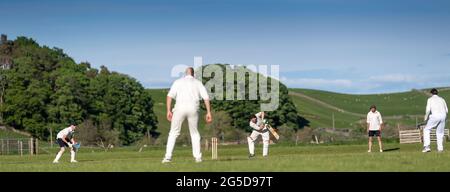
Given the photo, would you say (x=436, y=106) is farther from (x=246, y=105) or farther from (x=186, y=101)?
(x=246, y=105)

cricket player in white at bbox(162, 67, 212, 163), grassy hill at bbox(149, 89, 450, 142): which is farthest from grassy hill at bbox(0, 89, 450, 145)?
cricket player in white at bbox(162, 67, 212, 163)

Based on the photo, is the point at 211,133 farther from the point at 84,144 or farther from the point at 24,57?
the point at 24,57

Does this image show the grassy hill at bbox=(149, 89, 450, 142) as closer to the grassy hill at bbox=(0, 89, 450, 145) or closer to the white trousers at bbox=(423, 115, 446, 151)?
the grassy hill at bbox=(0, 89, 450, 145)

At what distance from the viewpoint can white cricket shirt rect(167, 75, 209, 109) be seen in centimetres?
2344

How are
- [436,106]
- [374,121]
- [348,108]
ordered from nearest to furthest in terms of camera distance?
[436,106], [374,121], [348,108]

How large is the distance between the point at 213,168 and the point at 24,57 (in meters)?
106

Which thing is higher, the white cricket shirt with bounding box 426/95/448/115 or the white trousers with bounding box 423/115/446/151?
the white cricket shirt with bounding box 426/95/448/115

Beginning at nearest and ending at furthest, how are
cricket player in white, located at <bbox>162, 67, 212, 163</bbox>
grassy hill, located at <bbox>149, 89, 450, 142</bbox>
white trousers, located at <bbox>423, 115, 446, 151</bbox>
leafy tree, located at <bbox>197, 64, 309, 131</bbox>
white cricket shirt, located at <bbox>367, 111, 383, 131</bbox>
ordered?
1. cricket player in white, located at <bbox>162, 67, 212, 163</bbox>
2. white trousers, located at <bbox>423, 115, 446, 151</bbox>
3. white cricket shirt, located at <bbox>367, 111, 383, 131</bbox>
4. leafy tree, located at <bbox>197, 64, 309, 131</bbox>
5. grassy hill, located at <bbox>149, 89, 450, 142</bbox>

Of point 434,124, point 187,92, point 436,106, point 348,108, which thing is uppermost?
point 348,108

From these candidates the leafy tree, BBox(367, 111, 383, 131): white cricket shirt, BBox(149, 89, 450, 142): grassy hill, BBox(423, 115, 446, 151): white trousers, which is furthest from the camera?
BBox(149, 89, 450, 142): grassy hill

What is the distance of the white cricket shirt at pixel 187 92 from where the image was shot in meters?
23.4

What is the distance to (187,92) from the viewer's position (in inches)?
923

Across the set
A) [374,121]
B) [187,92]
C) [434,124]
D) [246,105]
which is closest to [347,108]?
[246,105]
